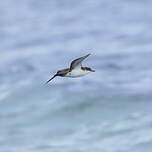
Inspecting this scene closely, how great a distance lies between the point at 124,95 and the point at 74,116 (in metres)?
2.10

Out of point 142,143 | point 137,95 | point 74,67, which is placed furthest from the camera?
point 137,95

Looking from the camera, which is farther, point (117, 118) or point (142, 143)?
point (117, 118)

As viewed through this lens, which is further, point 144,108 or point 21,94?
point 21,94

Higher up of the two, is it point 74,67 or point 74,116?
point 74,116

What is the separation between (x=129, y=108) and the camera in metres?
41.9

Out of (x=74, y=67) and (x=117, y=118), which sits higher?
(x=117, y=118)

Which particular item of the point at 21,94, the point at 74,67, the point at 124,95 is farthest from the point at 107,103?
the point at 74,67

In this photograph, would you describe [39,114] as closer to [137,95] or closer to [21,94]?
[21,94]

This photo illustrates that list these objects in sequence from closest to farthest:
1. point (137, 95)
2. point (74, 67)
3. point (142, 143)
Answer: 1. point (74, 67)
2. point (142, 143)
3. point (137, 95)

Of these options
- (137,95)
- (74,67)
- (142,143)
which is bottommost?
(74,67)

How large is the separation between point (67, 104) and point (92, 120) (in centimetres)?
121

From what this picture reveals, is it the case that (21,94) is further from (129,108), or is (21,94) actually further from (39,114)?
(129,108)


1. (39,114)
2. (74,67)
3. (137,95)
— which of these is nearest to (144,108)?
(137,95)

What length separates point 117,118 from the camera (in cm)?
4203
